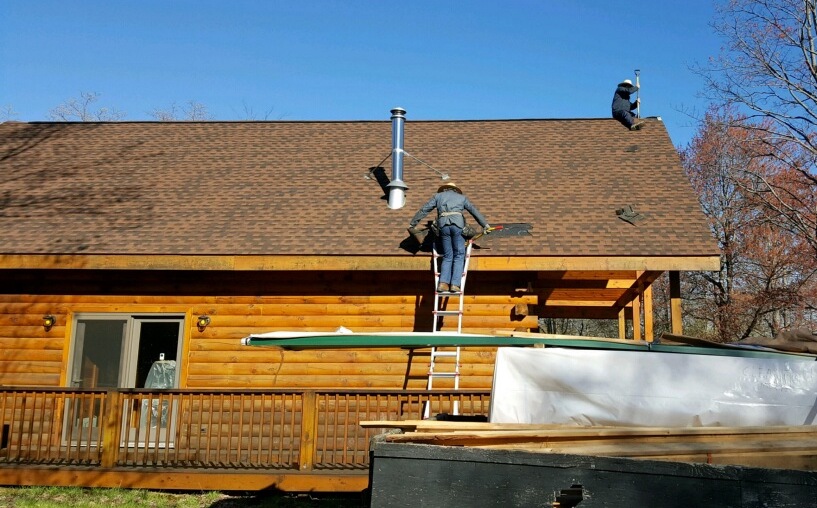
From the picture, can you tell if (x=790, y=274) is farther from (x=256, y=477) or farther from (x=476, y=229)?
(x=256, y=477)

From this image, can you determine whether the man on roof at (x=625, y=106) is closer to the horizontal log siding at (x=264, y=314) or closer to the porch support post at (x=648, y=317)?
the porch support post at (x=648, y=317)

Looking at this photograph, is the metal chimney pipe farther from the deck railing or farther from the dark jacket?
the dark jacket

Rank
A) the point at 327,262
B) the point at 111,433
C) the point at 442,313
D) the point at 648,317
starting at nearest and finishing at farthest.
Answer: the point at 111,433
the point at 442,313
the point at 327,262
the point at 648,317

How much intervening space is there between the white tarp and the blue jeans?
16.0 ft

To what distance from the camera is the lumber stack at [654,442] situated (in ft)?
12.2

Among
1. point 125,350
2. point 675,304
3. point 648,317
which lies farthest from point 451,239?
point 125,350

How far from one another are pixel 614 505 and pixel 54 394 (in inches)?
294

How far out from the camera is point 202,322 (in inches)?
399

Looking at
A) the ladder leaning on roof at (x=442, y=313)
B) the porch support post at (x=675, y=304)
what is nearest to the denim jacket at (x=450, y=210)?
the ladder leaning on roof at (x=442, y=313)

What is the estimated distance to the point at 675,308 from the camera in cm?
1022

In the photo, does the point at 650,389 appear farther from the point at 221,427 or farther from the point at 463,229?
the point at 221,427

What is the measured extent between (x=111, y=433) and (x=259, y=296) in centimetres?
283

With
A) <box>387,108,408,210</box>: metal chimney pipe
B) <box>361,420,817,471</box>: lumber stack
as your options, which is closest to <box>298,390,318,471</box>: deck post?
<box>387,108,408,210</box>: metal chimney pipe

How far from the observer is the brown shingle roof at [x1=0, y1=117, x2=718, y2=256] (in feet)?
33.5
